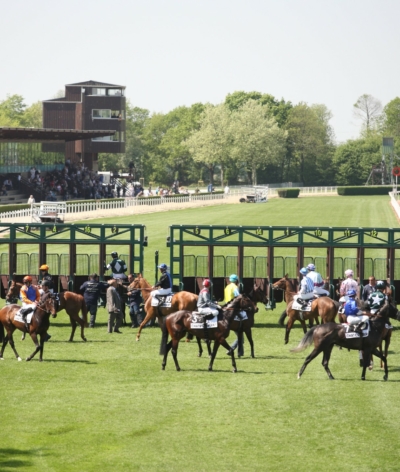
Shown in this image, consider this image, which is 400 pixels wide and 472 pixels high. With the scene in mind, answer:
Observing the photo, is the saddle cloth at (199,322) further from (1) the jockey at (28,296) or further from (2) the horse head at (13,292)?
(2) the horse head at (13,292)

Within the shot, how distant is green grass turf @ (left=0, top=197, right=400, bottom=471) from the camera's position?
13180 millimetres

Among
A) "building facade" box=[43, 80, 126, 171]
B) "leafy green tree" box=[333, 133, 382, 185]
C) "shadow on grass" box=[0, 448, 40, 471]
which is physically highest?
"building facade" box=[43, 80, 126, 171]

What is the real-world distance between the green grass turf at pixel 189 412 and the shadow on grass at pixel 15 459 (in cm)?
3

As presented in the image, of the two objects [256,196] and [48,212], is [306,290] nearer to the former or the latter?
[48,212]

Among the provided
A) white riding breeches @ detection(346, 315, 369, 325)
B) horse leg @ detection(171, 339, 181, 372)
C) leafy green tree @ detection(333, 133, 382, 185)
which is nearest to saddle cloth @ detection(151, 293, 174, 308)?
horse leg @ detection(171, 339, 181, 372)

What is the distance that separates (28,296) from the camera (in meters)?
20.7

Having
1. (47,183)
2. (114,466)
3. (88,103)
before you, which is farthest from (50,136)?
(114,466)

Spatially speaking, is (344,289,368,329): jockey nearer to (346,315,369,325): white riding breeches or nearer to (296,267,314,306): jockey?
(346,315,369,325): white riding breeches

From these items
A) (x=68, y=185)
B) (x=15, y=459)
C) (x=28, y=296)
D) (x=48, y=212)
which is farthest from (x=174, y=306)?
(x=68, y=185)

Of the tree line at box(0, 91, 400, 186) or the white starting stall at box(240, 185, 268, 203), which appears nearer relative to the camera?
the white starting stall at box(240, 185, 268, 203)

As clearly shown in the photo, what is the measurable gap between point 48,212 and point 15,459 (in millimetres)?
42157

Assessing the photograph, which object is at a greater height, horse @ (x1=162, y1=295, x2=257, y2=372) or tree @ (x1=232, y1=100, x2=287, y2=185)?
tree @ (x1=232, y1=100, x2=287, y2=185)

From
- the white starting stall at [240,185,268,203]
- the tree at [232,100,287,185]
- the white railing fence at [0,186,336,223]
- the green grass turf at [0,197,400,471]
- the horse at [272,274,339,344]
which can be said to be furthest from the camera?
the tree at [232,100,287,185]

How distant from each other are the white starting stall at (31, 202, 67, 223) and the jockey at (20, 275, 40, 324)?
3032 centimetres
